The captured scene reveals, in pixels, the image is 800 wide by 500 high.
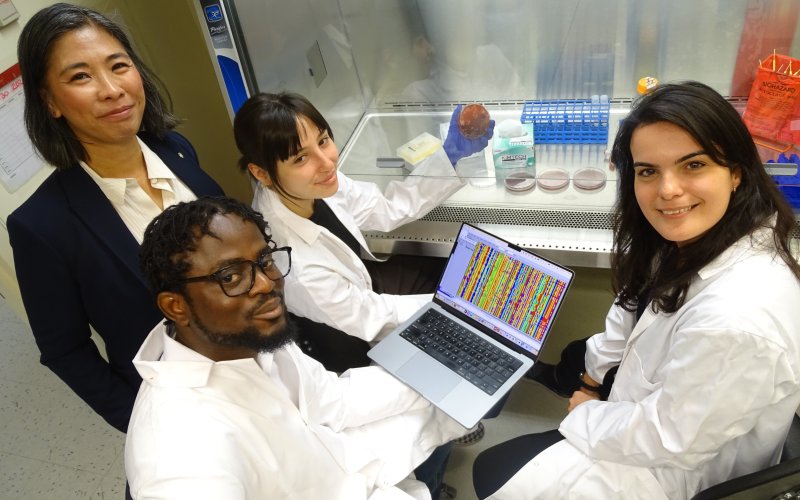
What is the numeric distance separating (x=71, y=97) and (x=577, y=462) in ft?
4.45

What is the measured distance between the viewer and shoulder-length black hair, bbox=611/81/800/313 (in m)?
1.01

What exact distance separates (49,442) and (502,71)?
2.29 m

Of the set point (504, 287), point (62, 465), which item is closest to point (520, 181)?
point (504, 287)

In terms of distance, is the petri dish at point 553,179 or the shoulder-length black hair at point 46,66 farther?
the petri dish at point 553,179

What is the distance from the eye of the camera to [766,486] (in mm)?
939

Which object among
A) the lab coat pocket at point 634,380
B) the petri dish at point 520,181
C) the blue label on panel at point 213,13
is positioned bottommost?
the lab coat pocket at point 634,380

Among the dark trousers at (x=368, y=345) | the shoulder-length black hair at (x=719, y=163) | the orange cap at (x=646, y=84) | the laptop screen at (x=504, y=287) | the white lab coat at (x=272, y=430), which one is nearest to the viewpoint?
the white lab coat at (x=272, y=430)

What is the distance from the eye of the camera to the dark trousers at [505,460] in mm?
1392

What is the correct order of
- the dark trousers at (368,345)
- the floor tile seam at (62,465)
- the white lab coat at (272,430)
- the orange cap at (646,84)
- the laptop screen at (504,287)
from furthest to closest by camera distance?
1. the floor tile seam at (62,465)
2. the orange cap at (646,84)
3. the dark trousers at (368,345)
4. the laptop screen at (504,287)
5. the white lab coat at (272,430)

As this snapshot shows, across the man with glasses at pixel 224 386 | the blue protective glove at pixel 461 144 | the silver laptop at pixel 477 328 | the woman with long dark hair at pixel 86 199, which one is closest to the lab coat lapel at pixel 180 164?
the woman with long dark hair at pixel 86 199

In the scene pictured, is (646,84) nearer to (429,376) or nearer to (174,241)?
(429,376)

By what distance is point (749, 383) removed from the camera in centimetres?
97

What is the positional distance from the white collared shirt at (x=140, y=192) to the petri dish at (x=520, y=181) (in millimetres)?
943

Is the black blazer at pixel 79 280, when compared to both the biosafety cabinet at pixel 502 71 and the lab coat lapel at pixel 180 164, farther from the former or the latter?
the biosafety cabinet at pixel 502 71
